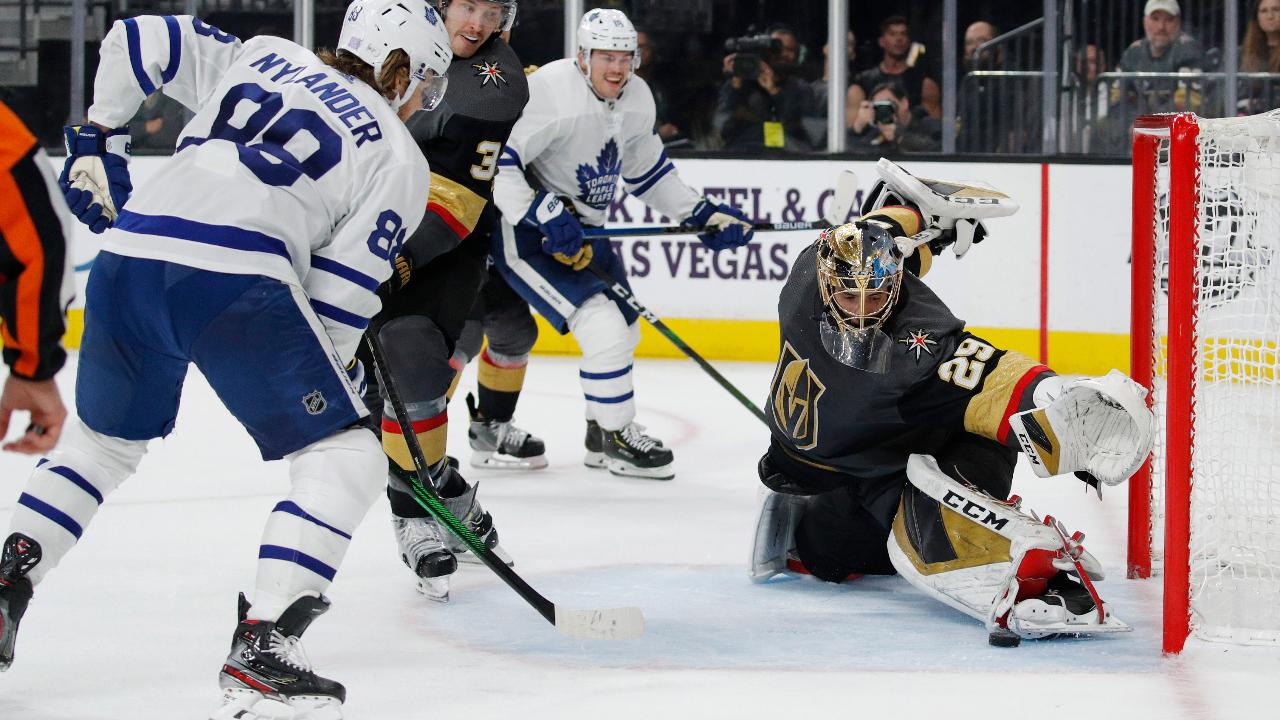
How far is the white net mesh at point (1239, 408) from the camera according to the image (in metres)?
2.67

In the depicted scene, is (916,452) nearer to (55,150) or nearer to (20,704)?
(20,704)

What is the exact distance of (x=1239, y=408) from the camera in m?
2.85

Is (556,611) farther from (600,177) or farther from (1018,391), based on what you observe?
(600,177)

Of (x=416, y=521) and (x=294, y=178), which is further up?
(x=294, y=178)

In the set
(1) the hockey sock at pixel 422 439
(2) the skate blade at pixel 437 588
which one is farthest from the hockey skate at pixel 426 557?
(1) the hockey sock at pixel 422 439

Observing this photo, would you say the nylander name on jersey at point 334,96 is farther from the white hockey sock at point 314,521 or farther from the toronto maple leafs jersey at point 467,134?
the toronto maple leafs jersey at point 467,134

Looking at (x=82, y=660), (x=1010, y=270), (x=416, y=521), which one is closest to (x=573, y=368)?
(x=1010, y=270)

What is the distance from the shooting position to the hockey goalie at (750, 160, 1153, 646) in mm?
2480

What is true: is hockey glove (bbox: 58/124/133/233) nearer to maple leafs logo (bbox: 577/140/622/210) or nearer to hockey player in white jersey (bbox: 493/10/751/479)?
hockey player in white jersey (bbox: 493/10/751/479)

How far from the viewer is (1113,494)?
4.04m

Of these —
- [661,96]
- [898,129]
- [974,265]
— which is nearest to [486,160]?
[974,265]

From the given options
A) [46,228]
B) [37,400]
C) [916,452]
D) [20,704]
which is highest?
[46,228]

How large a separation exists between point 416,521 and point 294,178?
98 cm

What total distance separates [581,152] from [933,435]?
5.54 ft
